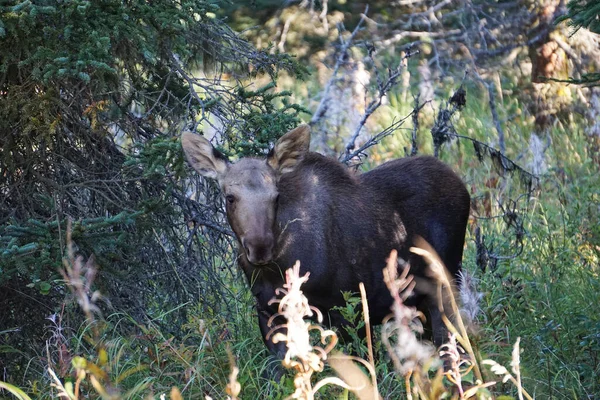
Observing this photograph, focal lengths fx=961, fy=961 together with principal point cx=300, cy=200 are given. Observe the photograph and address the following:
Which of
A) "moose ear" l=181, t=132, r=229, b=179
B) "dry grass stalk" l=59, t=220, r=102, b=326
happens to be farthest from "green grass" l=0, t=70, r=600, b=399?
"moose ear" l=181, t=132, r=229, b=179

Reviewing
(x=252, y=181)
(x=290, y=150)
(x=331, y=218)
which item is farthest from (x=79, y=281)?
(x=331, y=218)

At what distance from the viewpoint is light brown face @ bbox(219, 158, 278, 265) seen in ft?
20.1

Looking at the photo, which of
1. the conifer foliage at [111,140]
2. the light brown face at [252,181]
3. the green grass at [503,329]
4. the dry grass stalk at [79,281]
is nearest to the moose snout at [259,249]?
the light brown face at [252,181]

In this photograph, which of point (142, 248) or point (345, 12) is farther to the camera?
point (345, 12)

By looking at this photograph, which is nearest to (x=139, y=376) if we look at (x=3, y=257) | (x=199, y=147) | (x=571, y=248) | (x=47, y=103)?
(x=3, y=257)

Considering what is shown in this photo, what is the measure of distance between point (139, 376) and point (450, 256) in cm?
279

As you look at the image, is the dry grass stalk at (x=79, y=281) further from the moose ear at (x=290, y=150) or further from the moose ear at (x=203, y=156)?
the moose ear at (x=290, y=150)

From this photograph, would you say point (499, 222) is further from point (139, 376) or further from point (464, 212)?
point (139, 376)

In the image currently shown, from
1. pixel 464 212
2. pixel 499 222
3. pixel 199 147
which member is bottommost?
pixel 499 222

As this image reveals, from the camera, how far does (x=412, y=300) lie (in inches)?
291

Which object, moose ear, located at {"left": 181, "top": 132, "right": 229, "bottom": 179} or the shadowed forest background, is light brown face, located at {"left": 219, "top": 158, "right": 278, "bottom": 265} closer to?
moose ear, located at {"left": 181, "top": 132, "right": 229, "bottom": 179}

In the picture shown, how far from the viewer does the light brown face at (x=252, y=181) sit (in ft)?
20.3

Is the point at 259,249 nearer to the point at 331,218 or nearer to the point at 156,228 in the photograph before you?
the point at 331,218

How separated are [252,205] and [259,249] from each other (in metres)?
0.40
